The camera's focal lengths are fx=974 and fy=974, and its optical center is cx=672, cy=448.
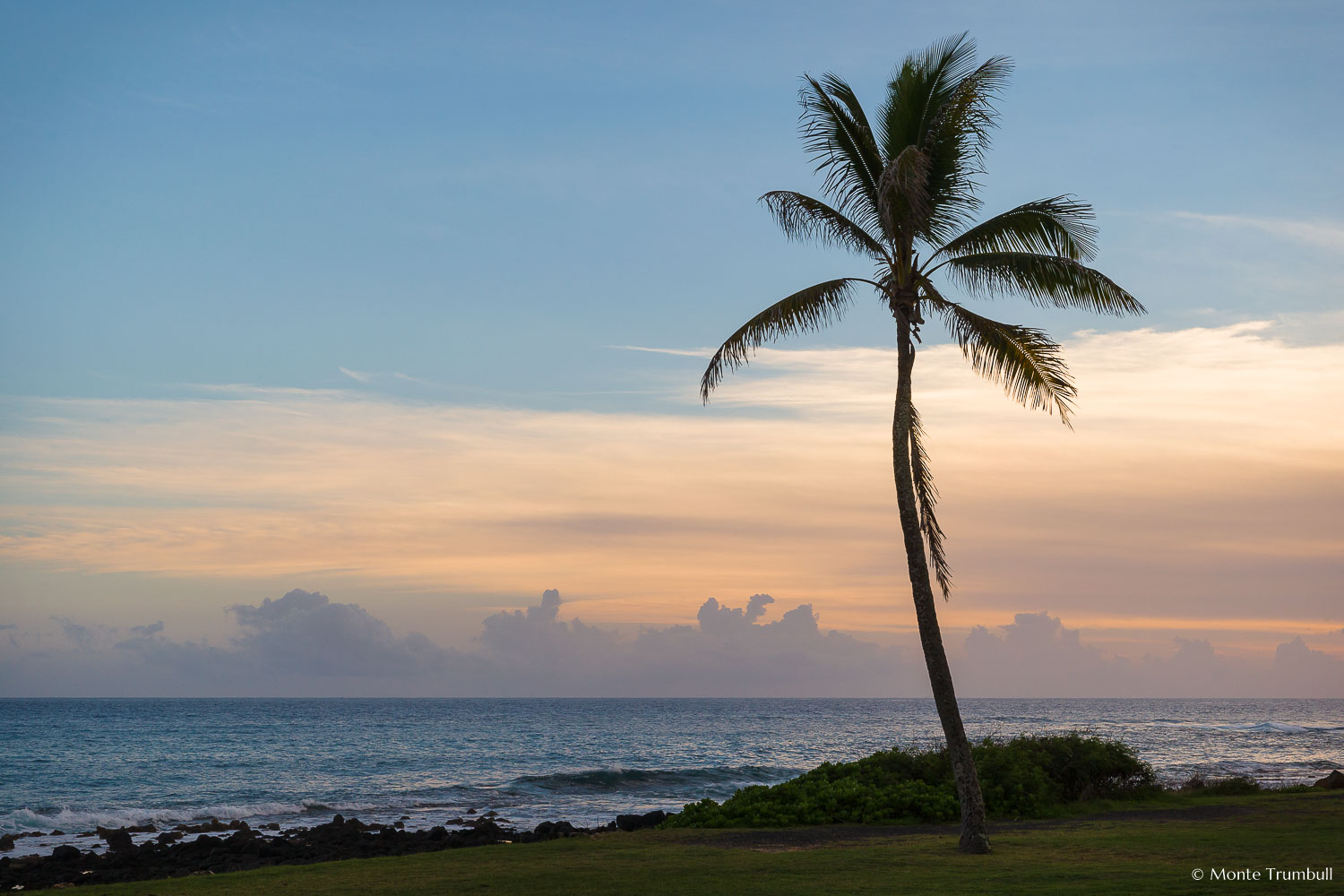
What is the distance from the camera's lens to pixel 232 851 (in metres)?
21.9

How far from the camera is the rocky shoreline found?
19469 mm

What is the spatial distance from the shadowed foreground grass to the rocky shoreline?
15.0 ft

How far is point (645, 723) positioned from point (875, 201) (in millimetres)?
93284

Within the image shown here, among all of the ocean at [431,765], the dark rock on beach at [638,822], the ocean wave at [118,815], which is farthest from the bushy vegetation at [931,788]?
the ocean wave at [118,815]

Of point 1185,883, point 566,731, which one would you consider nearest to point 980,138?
point 1185,883

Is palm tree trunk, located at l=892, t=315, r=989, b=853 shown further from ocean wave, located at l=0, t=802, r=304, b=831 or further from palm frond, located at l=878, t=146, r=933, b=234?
ocean wave, located at l=0, t=802, r=304, b=831

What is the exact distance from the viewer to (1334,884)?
34.3 feet

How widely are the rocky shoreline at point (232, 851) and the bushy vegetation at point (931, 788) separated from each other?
4.34m

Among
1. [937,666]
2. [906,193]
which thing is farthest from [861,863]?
[906,193]

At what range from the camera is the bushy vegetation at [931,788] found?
19375mm

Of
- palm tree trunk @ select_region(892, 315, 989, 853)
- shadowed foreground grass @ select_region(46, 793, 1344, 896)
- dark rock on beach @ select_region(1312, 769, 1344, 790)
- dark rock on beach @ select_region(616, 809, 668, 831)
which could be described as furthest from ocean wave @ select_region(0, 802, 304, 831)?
dark rock on beach @ select_region(1312, 769, 1344, 790)

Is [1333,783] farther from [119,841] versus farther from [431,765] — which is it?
[431,765]

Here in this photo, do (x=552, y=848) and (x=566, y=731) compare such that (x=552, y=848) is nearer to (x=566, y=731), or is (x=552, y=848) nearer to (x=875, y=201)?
(x=875, y=201)

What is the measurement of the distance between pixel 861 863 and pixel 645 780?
31901 mm
